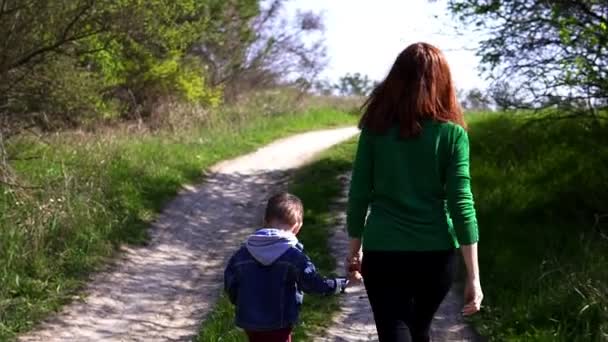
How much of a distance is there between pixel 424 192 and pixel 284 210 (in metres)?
0.74

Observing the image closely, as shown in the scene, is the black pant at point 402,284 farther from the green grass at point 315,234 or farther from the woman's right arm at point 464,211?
the green grass at point 315,234

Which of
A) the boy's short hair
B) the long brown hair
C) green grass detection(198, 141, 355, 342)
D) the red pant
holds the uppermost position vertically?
the long brown hair

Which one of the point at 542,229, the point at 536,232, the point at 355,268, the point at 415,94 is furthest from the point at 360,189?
the point at 542,229

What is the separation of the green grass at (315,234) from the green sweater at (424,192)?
8.98ft

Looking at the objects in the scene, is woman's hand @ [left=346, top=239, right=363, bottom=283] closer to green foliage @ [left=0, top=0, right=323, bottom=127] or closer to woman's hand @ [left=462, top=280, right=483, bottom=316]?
woman's hand @ [left=462, top=280, right=483, bottom=316]

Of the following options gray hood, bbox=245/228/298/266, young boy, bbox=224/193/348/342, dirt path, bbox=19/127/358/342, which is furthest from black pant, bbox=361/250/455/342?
dirt path, bbox=19/127/358/342

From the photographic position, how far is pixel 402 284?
3.88 metres

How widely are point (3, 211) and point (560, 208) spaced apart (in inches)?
241

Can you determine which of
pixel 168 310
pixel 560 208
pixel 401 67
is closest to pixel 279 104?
pixel 560 208

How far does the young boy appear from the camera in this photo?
426cm

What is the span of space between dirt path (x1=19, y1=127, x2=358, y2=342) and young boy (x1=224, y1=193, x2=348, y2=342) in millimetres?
2777

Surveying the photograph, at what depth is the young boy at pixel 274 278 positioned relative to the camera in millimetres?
4258

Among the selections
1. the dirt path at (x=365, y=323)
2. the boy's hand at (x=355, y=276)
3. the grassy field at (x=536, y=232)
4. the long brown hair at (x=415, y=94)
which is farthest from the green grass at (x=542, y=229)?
the long brown hair at (x=415, y=94)

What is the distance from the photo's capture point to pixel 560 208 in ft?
34.4
